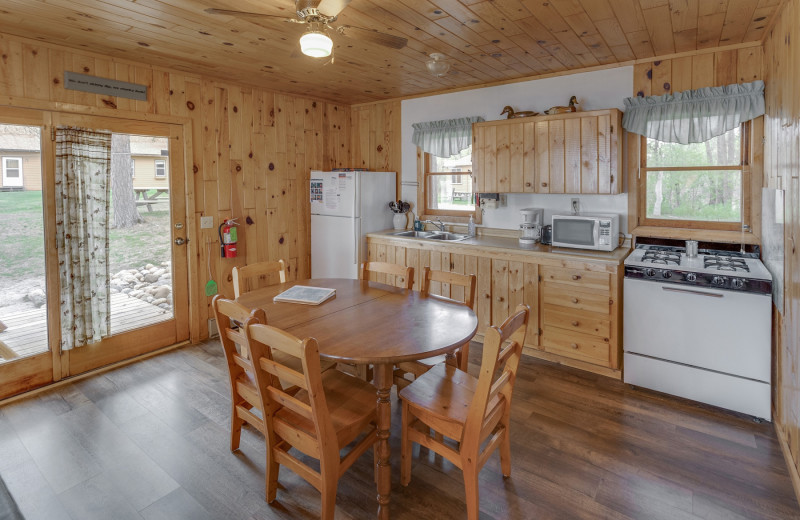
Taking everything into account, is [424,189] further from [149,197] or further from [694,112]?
[149,197]

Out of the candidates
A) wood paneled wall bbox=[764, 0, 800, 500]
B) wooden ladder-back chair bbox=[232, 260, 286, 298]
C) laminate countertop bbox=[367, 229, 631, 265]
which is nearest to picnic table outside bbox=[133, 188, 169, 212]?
wooden ladder-back chair bbox=[232, 260, 286, 298]

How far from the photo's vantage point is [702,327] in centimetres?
289

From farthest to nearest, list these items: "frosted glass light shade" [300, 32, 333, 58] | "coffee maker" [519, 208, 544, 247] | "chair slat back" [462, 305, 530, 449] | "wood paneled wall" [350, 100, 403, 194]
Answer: "wood paneled wall" [350, 100, 403, 194] → "coffee maker" [519, 208, 544, 247] → "frosted glass light shade" [300, 32, 333, 58] → "chair slat back" [462, 305, 530, 449]

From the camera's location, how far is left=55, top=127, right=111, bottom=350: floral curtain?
10.5ft

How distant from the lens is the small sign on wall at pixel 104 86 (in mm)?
3219

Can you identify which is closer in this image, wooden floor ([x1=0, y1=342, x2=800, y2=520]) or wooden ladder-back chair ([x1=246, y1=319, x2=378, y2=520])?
wooden ladder-back chair ([x1=246, y1=319, x2=378, y2=520])

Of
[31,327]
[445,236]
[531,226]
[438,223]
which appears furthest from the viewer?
[438,223]

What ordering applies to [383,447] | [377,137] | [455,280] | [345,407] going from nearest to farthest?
[383,447]
[345,407]
[455,280]
[377,137]

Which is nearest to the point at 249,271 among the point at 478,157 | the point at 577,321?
the point at 478,157

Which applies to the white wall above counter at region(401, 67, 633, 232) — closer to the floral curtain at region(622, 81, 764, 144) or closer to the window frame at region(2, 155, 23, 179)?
the floral curtain at region(622, 81, 764, 144)

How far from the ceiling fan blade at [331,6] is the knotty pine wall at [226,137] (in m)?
2.27

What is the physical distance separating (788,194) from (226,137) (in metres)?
4.21

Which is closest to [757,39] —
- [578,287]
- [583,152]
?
[583,152]

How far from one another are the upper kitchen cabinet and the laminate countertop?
1.59 ft
